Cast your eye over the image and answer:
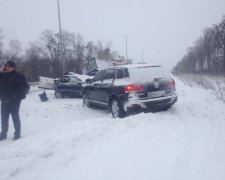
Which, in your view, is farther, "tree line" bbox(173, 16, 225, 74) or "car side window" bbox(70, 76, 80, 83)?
"tree line" bbox(173, 16, 225, 74)

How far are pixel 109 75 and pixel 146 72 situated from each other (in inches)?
62.1

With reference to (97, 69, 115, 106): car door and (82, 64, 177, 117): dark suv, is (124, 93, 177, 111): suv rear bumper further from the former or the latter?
(97, 69, 115, 106): car door

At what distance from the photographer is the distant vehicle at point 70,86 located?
15.3 metres

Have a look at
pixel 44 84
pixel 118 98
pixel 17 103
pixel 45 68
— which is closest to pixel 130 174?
pixel 17 103

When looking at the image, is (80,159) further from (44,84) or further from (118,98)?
(44,84)

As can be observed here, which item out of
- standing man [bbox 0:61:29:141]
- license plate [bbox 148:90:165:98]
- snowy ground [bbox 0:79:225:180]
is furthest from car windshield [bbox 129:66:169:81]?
standing man [bbox 0:61:29:141]

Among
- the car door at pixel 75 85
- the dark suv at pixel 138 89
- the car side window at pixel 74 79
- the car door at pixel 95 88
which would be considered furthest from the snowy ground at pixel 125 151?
the car side window at pixel 74 79

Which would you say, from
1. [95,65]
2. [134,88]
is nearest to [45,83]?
[95,65]

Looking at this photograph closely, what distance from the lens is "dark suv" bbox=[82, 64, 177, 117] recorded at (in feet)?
23.9

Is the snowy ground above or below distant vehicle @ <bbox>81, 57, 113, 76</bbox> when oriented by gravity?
below

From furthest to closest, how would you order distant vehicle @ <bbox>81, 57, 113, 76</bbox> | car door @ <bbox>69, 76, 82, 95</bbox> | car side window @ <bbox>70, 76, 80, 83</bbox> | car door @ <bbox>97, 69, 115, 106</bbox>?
distant vehicle @ <bbox>81, 57, 113, 76</bbox>
car side window @ <bbox>70, 76, 80, 83</bbox>
car door @ <bbox>69, 76, 82, 95</bbox>
car door @ <bbox>97, 69, 115, 106</bbox>

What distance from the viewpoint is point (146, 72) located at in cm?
769

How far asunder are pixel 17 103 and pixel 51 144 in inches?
69.4

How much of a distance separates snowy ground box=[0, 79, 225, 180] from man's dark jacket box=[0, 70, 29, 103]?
1.05 metres
